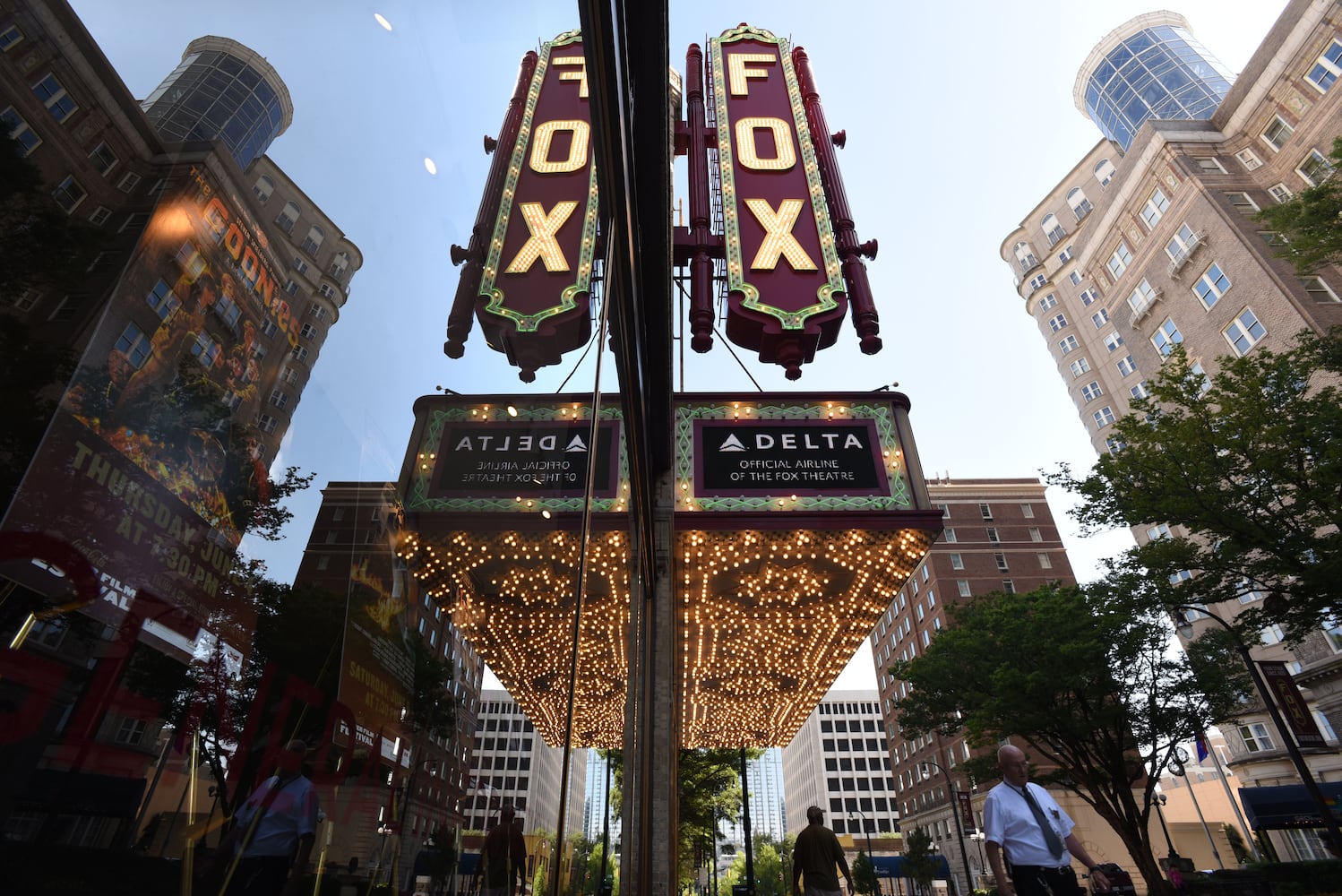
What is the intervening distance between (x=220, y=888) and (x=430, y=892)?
775 mm

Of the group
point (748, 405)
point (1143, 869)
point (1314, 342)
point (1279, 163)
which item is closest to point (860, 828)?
point (1143, 869)

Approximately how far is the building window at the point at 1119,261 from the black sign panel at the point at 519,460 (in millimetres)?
48972

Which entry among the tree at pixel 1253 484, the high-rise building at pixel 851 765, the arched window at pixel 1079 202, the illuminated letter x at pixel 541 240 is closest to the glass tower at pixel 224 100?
the illuminated letter x at pixel 541 240

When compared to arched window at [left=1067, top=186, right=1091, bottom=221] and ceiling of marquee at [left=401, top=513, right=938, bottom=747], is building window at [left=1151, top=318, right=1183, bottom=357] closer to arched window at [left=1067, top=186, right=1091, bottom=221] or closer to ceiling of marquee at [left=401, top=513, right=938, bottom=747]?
arched window at [left=1067, top=186, right=1091, bottom=221]

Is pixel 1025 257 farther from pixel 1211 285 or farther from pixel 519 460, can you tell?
pixel 519 460

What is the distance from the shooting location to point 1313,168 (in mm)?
31828

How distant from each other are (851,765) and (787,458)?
9901 centimetres

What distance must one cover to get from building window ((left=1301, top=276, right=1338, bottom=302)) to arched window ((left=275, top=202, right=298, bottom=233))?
141 feet

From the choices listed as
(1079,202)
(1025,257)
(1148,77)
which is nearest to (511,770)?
(1148,77)

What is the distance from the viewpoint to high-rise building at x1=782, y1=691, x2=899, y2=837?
297ft

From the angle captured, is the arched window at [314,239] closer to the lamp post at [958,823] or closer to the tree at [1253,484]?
the tree at [1253,484]

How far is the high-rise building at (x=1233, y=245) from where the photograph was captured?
31.0 meters

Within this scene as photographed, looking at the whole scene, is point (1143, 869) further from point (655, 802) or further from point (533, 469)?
point (533, 469)

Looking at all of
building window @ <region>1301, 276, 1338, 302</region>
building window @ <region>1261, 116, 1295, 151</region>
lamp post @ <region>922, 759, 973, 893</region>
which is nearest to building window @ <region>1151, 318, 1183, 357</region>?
building window @ <region>1301, 276, 1338, 302</region>
